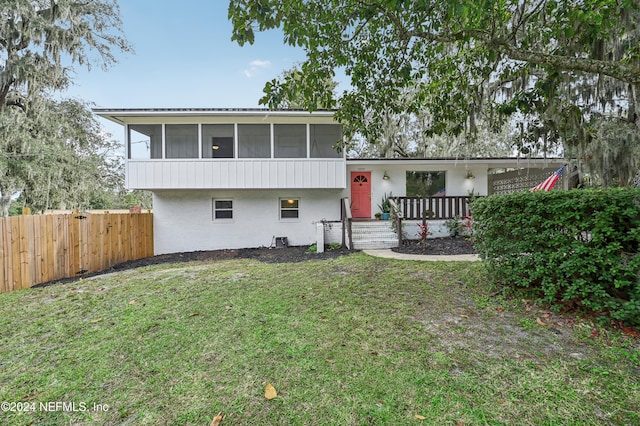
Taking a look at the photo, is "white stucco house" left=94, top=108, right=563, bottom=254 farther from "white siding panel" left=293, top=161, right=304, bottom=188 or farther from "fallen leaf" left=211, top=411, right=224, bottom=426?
"fallen leaf" left=211, top=411, right=224, bottom=426

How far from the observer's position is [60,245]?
6.73m

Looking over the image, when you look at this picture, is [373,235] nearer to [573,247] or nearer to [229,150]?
[229,150]

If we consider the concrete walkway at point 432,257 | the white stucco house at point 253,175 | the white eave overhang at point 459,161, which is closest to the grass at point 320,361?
the concrete walkway at point 432,257

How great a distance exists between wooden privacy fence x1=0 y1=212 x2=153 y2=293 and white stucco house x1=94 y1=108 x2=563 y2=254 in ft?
5.37

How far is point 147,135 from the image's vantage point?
10.0 m

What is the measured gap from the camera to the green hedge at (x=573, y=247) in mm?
2801

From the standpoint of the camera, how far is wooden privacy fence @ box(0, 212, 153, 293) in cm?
567

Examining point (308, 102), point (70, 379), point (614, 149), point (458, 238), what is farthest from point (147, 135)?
point (614, 149)

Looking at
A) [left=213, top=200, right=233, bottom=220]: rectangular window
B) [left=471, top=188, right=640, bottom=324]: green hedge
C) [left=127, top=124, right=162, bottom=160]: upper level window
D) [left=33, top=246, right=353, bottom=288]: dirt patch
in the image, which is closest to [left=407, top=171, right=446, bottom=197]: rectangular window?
[left=33, top=246, right=353, bottom=288]: dirt patch

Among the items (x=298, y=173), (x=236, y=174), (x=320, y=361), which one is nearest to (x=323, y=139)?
(x=298, y=173)

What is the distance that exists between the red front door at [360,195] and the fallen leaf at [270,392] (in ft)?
31.4

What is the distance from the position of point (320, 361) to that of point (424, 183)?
13.7 metres

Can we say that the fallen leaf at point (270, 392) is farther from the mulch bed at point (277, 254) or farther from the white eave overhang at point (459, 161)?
the white eave overhang at point (459, 161)

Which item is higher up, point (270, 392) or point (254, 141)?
point (254, 141)
